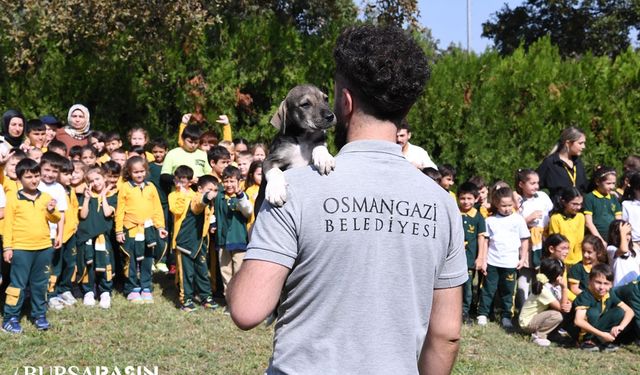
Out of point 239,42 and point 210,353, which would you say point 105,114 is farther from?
point 210,353

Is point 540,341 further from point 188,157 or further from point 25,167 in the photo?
point 25,167

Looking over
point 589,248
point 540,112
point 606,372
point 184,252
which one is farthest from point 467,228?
point 540,112

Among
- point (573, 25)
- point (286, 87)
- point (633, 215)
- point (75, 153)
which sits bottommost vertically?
point (633, 215)

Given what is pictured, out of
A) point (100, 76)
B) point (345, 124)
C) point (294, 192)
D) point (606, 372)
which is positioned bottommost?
point (606, 372)

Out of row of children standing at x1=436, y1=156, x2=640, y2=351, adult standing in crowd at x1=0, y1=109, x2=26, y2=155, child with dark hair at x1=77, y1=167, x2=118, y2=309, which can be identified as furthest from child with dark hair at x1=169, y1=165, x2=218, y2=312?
row of children standing at x1=436, y1=156, x2=640, y2=351

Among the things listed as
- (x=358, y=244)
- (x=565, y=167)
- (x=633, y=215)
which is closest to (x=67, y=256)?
(x=565, y=167)

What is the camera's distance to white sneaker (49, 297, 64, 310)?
810 cm

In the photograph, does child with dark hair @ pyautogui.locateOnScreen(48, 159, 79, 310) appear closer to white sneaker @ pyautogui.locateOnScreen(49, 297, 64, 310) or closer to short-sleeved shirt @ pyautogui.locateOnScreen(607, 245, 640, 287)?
white sneaker @ pyautogui.locateOnScreen(49, 297, 64, 310)

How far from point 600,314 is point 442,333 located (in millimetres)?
5852

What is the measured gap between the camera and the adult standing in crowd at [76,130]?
9695mm

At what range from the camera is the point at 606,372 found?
6.84m

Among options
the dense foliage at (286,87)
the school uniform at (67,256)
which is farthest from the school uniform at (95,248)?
the dense foliage at (286,87)

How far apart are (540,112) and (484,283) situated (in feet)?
13.8

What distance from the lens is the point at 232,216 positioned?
28.0 ft
